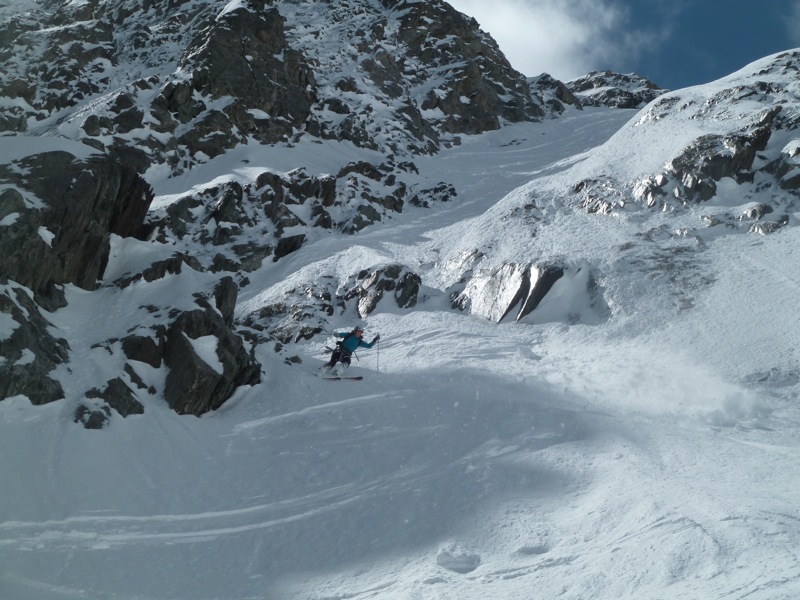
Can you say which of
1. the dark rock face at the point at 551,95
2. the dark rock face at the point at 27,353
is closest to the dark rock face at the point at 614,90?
the dark rock face at the point at 551,95

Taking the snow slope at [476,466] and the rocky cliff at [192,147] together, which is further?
the rocky cliff at [192,147]

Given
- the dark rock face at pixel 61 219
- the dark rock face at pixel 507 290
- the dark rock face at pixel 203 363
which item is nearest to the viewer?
the dark rock face at pixel 203 363

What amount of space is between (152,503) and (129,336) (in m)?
5.73

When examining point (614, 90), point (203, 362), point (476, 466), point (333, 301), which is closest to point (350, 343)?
point (203, 362)

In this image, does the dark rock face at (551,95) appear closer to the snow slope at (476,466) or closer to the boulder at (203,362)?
the snow slope at (476,466)

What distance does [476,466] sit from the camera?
10977 mm

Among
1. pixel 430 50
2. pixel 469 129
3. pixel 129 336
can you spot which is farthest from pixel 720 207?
Answer: pixel 430 50

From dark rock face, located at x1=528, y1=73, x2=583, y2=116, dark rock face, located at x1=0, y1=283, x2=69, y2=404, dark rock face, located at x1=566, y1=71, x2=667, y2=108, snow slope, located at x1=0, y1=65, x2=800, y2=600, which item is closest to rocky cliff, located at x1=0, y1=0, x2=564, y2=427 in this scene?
dark rock face, located at x1=0, y1=283, x2=69, y2=404

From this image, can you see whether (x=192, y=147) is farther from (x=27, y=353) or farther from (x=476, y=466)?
(x=476, y=466)

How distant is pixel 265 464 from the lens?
12.0m

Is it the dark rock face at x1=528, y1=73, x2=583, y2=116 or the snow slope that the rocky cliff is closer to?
the snow slope

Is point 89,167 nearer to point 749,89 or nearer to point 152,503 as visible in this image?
point 152,503

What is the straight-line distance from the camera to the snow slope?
7.60 metres

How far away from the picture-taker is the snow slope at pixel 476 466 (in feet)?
24.9
